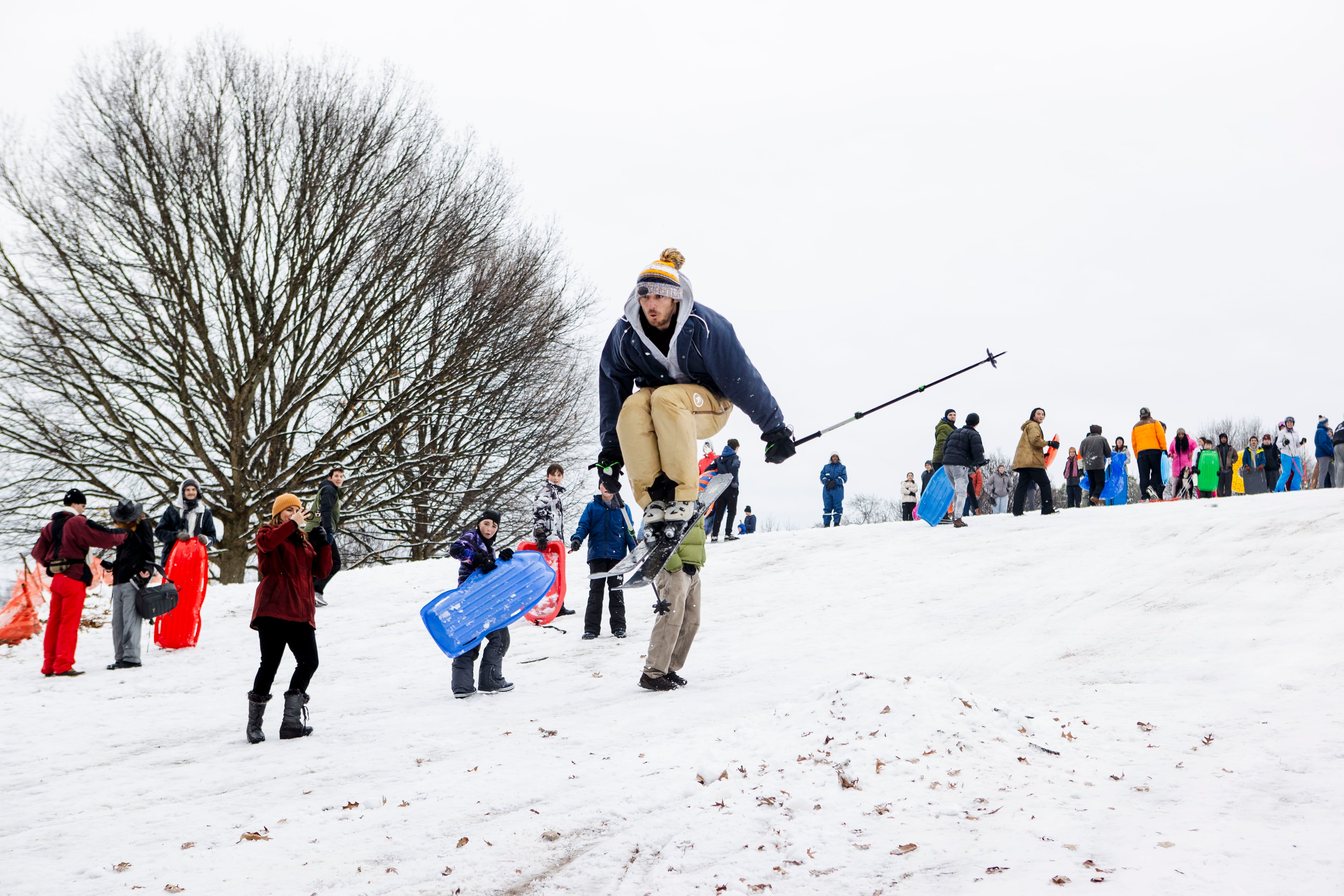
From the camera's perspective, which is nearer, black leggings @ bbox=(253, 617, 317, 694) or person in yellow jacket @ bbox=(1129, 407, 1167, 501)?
black leggings @ bbox=(253, 617, 317, 694)

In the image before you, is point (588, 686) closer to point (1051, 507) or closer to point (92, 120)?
point (1051, 507)

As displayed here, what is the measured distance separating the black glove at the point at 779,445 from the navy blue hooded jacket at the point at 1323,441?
58.8 feet

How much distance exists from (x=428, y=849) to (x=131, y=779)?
276 centimetres

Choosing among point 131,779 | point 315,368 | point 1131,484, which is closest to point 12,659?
point 131,779

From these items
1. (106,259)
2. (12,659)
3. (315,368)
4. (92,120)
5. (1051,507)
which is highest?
(92,120)

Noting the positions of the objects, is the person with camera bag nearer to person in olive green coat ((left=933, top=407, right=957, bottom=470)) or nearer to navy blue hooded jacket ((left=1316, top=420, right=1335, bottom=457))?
person in olive green coat ((left=933, top=407, right=957, bottom=470))

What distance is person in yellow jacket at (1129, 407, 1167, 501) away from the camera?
1730cm

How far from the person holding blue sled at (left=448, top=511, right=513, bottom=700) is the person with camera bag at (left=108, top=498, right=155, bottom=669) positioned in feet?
13.2

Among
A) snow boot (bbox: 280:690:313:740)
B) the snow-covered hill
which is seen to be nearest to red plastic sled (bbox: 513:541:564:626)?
the snow-covered hill

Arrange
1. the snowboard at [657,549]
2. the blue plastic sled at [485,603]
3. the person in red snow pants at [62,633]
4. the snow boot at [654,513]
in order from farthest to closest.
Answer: the person in red snow pants at [62,633] → the blue plastic sled at [485,603] → the snowboard at [657,549] → the snow boot at [654,513]

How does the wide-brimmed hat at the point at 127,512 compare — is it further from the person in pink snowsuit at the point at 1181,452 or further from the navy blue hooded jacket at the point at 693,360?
the person in pink snowsuit at the point at 1181,452

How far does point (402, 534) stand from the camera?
1877 centimetres

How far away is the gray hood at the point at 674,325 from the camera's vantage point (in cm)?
518

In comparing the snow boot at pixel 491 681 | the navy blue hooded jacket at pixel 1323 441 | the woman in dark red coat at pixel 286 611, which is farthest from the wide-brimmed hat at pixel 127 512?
the navy blue hooded jacket at pixel 1323 441
